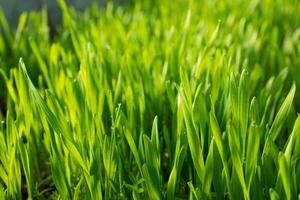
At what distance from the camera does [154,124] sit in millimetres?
858

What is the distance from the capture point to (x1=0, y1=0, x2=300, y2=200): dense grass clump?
82 centimetres

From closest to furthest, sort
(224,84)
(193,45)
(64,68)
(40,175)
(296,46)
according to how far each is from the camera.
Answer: (224,84) → (40,175) → (64,68) → (193,45) → (296,46)

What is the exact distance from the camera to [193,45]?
139 cm

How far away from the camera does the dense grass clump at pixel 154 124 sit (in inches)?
32.4

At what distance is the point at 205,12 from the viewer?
5.67 ft

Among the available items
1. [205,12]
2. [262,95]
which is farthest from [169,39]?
[262,95]

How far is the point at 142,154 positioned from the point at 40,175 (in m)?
0.33

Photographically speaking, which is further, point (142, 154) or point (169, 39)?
point (169, 39)

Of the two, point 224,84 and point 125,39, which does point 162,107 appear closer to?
point 224,84

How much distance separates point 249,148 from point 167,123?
0.36m

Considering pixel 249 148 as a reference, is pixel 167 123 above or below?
below

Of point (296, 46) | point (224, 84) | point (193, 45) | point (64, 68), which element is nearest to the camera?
point (224, 84)

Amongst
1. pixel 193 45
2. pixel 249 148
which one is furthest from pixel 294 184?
pixel 193 45

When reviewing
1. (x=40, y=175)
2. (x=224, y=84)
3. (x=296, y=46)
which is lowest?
(x=40, y=175)
